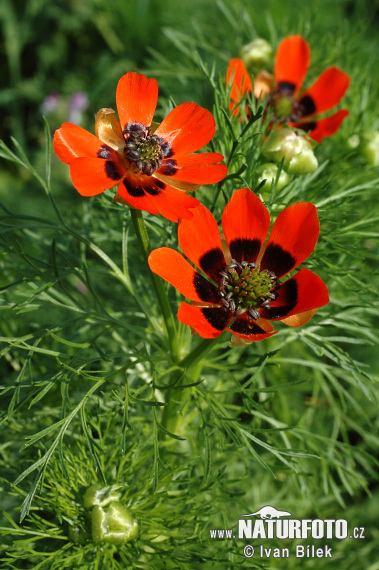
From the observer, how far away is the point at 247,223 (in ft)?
3.02

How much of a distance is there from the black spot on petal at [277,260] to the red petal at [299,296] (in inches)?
1.1

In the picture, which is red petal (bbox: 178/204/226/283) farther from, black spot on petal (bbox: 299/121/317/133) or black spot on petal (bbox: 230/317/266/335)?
black spot on petal (bbox: 299/121/317/133)

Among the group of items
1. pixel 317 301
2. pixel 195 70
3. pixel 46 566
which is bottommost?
pixel 46 566

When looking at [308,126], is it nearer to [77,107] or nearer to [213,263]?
[213,263]

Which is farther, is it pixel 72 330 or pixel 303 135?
pixel 72 330

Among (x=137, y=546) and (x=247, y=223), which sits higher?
(x=247, y=223)

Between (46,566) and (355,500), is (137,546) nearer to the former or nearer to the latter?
(46,566)

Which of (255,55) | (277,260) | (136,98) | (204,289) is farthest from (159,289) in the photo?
(255,55)

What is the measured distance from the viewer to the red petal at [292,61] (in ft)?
4.65

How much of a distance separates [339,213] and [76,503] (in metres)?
0.71

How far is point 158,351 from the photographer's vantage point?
120cm

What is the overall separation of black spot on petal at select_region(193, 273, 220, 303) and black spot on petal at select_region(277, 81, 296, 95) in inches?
29.8

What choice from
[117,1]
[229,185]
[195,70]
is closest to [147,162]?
[229,185]

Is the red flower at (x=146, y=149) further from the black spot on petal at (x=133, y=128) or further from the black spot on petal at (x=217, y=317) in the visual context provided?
the black spot on petal at (x=217, y=317)
